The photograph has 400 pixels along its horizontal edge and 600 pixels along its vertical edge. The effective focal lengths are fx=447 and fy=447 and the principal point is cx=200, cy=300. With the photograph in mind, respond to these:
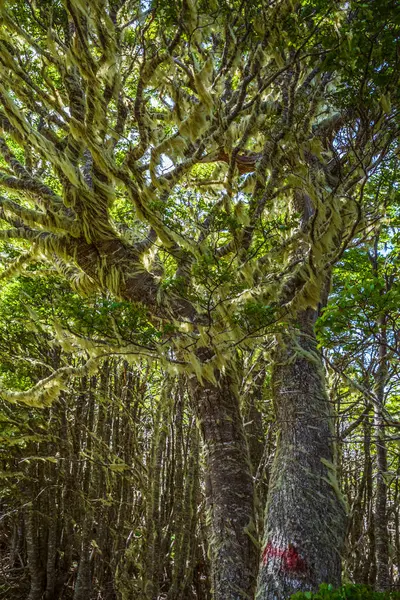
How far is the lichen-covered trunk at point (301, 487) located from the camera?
2934 mm

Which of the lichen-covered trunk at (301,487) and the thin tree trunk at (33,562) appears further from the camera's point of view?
the thin tree trunk at (33,562)

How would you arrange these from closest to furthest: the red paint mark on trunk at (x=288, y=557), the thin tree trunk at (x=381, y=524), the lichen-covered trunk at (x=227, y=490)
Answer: the red paint mark on trunk at (x=288, y=557), the lichen-covered trunk at (x=227, y=490), the thin tree trunk at (x=381, y=524)

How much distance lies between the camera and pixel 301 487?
3.25m

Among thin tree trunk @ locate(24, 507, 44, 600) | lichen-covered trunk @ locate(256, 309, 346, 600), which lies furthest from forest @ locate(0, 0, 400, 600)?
thin tree trunk @ locate(24, 507, 44, 600)

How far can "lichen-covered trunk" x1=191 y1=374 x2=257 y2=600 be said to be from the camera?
3.15m

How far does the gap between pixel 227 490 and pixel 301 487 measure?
55cm

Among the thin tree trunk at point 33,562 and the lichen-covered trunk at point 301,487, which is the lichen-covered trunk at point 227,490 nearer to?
Result: the lichen-covered trunk at point 301,487

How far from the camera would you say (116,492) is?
623 centimetres

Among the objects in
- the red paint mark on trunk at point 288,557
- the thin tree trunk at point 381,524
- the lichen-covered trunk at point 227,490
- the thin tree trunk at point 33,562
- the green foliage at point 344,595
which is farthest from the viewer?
the thin tree trunk at point 33,562

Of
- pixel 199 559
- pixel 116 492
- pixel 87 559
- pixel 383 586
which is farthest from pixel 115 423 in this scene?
pixel 383 586

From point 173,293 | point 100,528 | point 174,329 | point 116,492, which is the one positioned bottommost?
point 100,528

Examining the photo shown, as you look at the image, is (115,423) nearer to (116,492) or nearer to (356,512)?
(116,492)

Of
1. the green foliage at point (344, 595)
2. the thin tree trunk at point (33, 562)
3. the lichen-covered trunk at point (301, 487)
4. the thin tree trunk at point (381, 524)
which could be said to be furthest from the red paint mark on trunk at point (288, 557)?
the thin tree trunk at point (33, 562)

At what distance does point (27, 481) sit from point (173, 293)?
5.00 m
